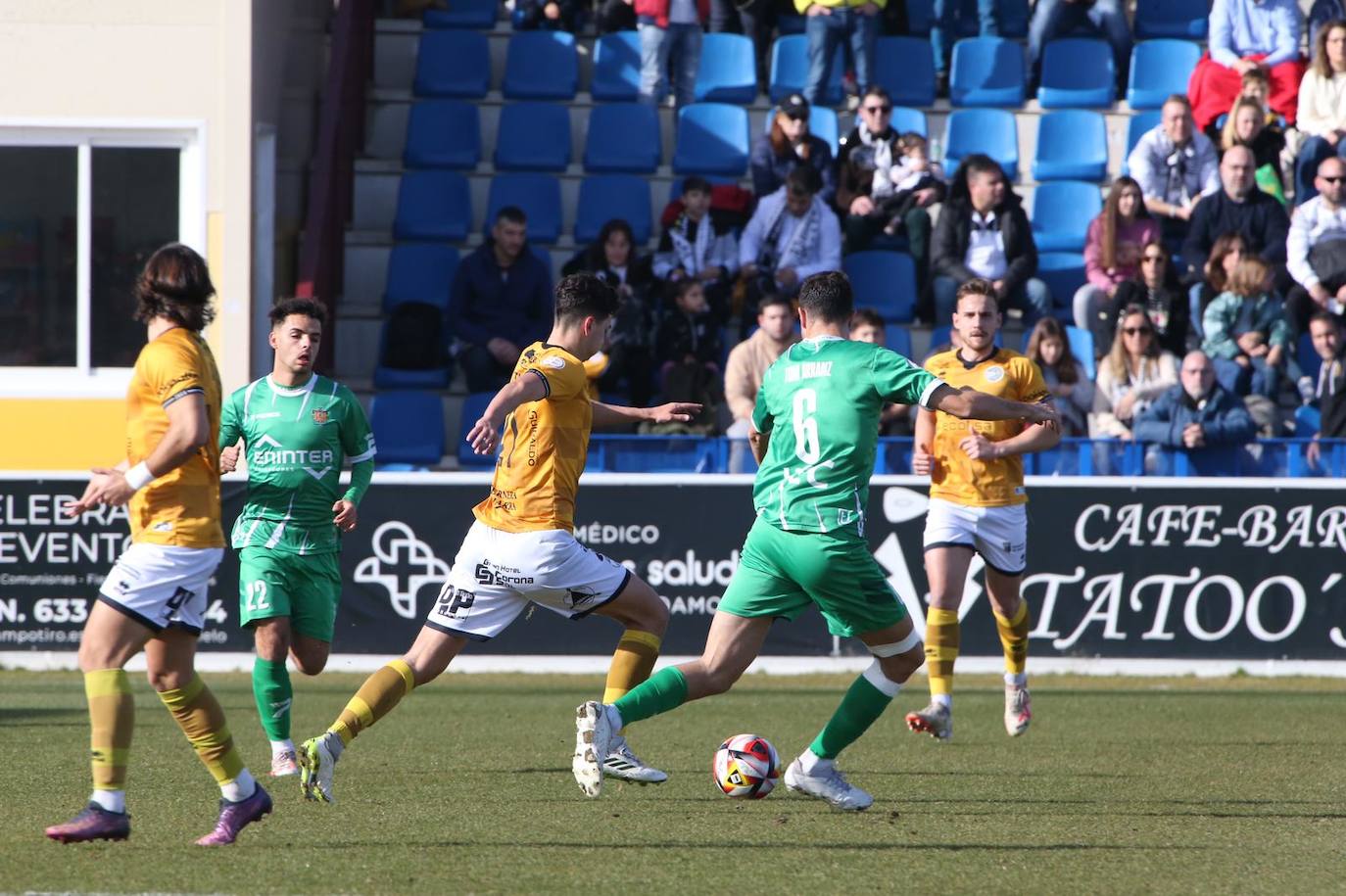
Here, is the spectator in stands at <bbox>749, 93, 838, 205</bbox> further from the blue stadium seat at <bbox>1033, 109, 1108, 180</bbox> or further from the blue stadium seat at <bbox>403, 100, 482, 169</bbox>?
the blue stadium seat at <bbox>403, 100, 482, 169</bbox>

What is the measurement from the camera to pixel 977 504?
9.12m

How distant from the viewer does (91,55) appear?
13.8 meters

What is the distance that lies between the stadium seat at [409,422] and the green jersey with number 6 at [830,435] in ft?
26.1

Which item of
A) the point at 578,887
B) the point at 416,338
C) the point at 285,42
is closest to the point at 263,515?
the point at 578,887

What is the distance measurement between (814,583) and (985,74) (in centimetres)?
1164

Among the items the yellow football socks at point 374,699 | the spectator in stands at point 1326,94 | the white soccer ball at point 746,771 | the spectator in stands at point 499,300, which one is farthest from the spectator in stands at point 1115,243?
the yellow football socks at point 374,699

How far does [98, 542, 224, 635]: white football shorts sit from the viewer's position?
18.3 ft

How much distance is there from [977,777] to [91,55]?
9492 millimetres

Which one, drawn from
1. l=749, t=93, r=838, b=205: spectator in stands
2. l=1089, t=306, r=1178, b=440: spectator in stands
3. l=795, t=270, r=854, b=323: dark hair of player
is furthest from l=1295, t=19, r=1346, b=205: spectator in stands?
l=795, t=270, r=854, b=323: dark hair of player

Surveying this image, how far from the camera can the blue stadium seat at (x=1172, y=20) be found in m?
17.8

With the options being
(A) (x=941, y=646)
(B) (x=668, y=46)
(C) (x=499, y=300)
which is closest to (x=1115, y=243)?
(B) (x=668, y=46)

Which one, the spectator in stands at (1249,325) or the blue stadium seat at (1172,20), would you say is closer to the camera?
the spectator in stands at (1249,325)

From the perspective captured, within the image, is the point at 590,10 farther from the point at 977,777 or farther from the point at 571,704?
the point at 977,777

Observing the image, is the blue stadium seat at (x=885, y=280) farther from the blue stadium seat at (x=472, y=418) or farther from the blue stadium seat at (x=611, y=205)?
the blue stadium seat at (x=472, y=418)
